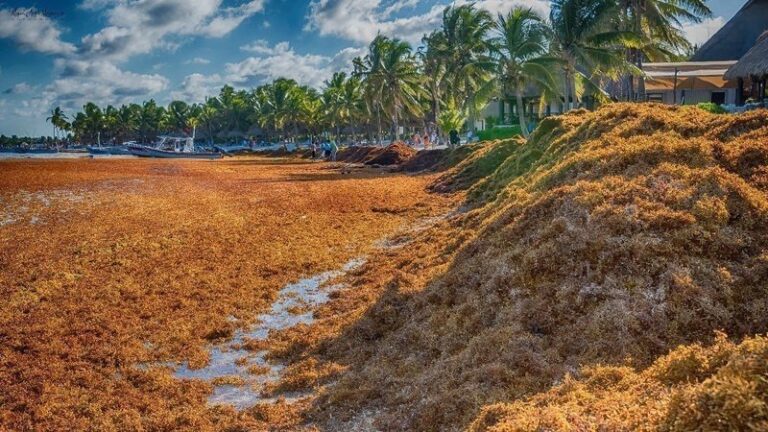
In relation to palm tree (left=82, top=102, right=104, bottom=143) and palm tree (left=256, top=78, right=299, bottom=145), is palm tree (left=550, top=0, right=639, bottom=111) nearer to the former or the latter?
palm tree (left=256, top=78, right=299, bottom=145)

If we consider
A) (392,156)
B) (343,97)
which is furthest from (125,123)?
(392,156)

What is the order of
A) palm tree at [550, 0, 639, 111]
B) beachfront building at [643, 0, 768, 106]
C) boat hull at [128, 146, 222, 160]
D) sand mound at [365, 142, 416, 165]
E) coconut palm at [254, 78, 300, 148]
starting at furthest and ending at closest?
coconut palm at [254, 78, 300, 148] → boat hull at [128, 146, 222, 160] → sand mound at [365, 142, 416, 165] → beachfront building at [643, 0, 768, 106] → palm tree at [550, 0, 639, 111]

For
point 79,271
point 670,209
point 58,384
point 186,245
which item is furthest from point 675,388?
point 186,245

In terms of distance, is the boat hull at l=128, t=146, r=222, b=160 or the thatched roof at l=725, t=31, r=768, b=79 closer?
the thatched roof at l=725, t=31, r=768, b=79

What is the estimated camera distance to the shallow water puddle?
7105mm

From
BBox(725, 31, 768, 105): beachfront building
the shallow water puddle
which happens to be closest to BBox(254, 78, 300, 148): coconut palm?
BBox(725, 31, 768, 105): beachfront building

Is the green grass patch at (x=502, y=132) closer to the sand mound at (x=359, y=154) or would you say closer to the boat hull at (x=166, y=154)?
the sand mound at (x=359, y=154)

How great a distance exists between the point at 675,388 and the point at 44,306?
1079 cm

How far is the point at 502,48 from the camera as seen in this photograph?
3681 centimetres

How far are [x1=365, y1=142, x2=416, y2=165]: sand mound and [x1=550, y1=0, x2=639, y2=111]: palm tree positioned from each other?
723 inches

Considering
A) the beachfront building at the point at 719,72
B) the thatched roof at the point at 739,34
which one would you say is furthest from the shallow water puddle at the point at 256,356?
the thatched roof at the point at 739,34

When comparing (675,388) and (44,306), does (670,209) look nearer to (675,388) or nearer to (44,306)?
(675,388)

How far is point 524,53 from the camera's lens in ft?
116

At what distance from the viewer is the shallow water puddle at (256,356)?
711 centimetres
